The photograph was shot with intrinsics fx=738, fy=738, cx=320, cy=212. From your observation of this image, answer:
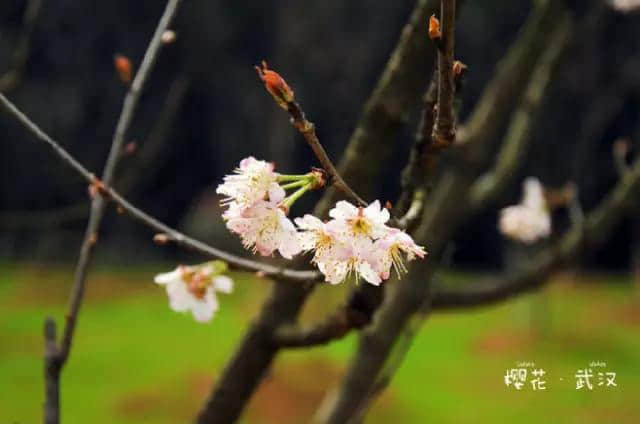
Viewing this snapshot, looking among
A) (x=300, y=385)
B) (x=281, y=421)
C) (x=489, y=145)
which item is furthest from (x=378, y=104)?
(x=300, y=385)

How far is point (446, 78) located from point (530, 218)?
3.72 ft

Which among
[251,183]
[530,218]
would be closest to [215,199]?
[530,218]

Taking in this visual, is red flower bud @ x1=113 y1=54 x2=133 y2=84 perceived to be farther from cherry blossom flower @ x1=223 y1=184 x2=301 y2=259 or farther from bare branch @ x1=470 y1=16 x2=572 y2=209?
bare branch @ x1=470 y1=16 x2=572 y2=209

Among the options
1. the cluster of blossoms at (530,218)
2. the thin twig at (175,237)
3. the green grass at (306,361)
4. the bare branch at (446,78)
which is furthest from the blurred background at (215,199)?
the bare branch at (446,78)

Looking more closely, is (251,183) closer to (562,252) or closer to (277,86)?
(277,86)

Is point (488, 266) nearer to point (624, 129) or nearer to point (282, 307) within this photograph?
point (624, 129)

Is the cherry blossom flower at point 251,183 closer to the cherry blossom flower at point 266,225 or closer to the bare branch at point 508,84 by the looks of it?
the cherry blossom flower at point 266,225

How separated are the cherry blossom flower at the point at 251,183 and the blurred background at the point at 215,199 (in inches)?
138

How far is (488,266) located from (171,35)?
7937 mm

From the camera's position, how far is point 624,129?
703cm

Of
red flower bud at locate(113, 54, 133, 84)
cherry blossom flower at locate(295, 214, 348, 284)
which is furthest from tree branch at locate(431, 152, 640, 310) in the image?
cherry blossom flower at locate(295, 214, 348, 284)

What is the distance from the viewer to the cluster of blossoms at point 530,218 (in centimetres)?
146

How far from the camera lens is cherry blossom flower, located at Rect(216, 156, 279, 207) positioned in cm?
52

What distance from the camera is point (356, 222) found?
0.51 m
